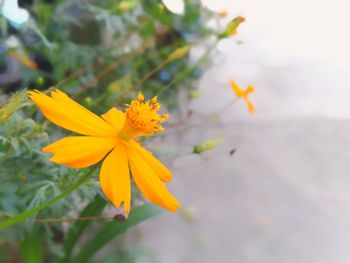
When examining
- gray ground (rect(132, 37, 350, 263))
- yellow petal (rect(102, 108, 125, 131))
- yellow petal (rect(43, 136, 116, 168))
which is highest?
yellow petal (rect(43, 136, 116, 168))

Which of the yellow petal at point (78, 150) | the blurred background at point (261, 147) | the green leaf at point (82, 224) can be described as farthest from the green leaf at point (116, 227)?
the yellow petal at point (78, 150)

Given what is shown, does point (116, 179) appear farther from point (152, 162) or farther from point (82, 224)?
point (82, 224)

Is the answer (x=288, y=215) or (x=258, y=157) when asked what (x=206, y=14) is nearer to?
(x=258, y=157)

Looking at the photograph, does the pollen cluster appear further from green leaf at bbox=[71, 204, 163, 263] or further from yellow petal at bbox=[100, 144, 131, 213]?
green leaf at bbox=[71, 204, 163, 263]

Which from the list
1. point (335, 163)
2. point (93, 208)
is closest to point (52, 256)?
point (93, 208)

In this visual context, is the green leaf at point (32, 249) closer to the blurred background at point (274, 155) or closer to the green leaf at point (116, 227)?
the green leaf at point (116, 227)

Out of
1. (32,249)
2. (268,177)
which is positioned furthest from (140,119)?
(268,177)

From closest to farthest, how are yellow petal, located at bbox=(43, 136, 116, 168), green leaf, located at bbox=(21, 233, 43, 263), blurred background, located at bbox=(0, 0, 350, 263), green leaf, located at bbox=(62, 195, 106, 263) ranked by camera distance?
yellow petal, located at bbox=(43, 136, 116, 168) < green leaf, located at bbox=(62, 195, 106, 263) < green leaf, located at bbox=(21, 233, 43, 263) < blurred background, located at bbox=(0, 0, 350, 263)

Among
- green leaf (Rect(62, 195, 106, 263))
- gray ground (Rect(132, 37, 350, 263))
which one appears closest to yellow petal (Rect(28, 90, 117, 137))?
green leaf (Rect(62, 195, 106, 263))
